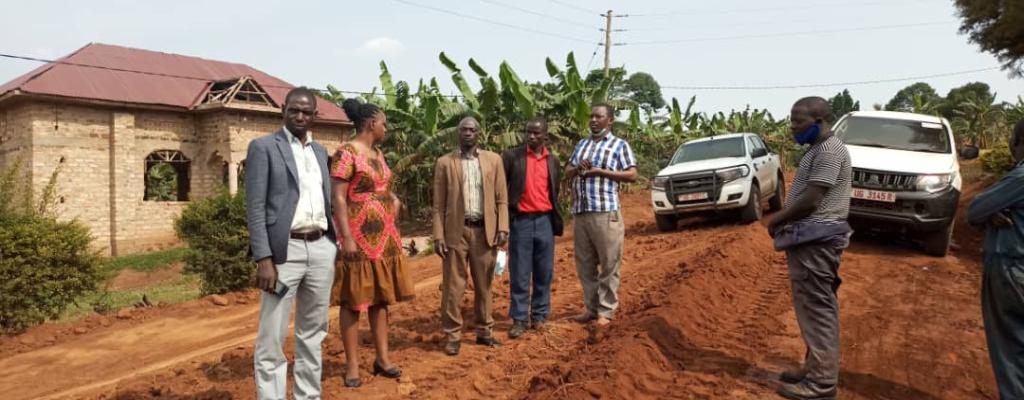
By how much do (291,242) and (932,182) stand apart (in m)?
8.30

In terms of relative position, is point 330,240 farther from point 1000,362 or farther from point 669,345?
point 1000,362

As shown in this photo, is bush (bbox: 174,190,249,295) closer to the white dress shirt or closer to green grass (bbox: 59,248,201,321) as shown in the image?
green grass (bbox: 59,248,201,321)

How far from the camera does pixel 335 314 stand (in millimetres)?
8703

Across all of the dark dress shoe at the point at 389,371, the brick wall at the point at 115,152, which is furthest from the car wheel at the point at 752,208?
the brick wall at the point at 115,152

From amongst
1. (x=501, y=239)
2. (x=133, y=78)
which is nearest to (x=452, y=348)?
(x=501, y=239)

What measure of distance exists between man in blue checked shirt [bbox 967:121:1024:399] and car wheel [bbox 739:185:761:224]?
7988 mm

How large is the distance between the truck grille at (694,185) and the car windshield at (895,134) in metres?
2.06

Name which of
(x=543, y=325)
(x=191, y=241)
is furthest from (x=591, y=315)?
(x=191, y=241)

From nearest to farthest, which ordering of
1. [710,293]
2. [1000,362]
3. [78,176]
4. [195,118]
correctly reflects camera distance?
[1000,362] < [710,293] < [78,176] < [195,118]

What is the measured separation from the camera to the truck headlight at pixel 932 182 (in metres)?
8.62

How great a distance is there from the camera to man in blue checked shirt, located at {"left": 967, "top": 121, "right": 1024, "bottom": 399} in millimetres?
3445

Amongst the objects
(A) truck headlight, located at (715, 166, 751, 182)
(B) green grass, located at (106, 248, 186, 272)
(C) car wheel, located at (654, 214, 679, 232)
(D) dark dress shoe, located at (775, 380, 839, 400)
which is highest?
(A) truck headlight, located at (715, 166, 751, 182)

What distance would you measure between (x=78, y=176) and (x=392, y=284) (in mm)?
17682

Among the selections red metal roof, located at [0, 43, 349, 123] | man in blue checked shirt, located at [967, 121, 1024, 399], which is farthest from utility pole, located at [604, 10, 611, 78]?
man in blue checked shirt, located at [967, 121, 1024, 399]
